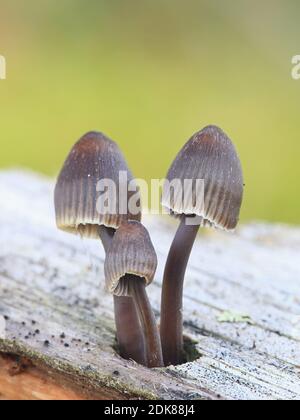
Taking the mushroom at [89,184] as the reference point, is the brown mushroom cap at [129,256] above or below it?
below

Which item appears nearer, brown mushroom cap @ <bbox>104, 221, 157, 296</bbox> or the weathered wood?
brown mushroom cap @ <bbox>104, 221, 157, 296</bbox>

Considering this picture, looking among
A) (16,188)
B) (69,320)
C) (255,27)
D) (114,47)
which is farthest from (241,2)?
(69,320)

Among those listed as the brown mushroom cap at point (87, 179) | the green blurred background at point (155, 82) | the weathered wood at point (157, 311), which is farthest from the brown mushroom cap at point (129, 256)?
the green blurred background at point (155, 82)

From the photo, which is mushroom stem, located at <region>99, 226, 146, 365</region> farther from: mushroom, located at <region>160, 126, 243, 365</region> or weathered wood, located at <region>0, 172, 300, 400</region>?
mushroom, located at <region>160, 126, 243, 365</region>

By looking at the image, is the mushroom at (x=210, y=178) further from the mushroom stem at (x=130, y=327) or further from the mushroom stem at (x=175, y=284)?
the mushroom stem at (x=130, y=327)

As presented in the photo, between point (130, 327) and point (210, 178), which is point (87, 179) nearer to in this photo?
point (210, 178)

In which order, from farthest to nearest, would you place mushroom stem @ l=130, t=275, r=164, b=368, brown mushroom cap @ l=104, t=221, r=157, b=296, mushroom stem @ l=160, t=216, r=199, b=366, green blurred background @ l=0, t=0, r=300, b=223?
green blurred background @ l=0, t=0, r=300, b=223, mushroom stem @ l=160, t=216, r=199, b=366, mushroom stem @ l=130, t=275, r=164, b=368, brown mushroom cap @ l=104, t=221, r=157, b=296

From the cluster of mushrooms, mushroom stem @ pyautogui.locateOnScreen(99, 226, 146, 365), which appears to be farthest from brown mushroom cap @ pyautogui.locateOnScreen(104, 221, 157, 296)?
mushroom stem @ pyautogui.locateOnScreen(99, 226, 146, 365)

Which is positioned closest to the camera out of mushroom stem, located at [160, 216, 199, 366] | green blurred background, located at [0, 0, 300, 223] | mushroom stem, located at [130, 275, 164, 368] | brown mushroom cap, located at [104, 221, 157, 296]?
brown mushroom cap, located at [104, 221, 157, 296]
